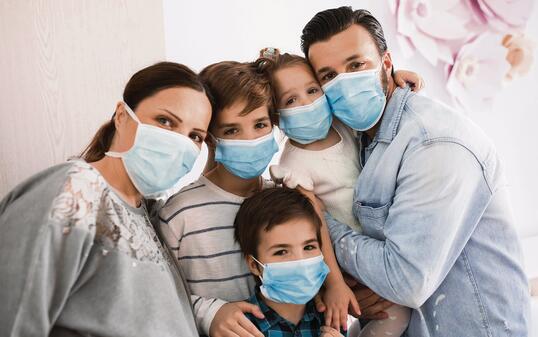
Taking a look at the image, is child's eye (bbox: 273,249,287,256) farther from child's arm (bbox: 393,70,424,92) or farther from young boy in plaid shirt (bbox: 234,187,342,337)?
child's arm (bbox: 393,70,424,92)

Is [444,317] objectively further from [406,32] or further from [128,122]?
[406,32]

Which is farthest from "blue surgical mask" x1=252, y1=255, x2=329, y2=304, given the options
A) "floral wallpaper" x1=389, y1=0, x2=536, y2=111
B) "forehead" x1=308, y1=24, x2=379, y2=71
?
"floral wallpaper" x1=389, y1=0, x2=536, y2=111

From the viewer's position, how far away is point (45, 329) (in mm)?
973

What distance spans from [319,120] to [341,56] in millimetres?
198

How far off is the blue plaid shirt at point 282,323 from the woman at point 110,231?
200mm

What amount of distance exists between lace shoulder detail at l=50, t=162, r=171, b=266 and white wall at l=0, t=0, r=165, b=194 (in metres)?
0.51

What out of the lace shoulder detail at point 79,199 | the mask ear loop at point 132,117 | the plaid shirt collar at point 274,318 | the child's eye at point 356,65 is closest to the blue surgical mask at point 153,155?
the mask ear loop at point 132,117

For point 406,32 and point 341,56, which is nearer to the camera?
point 341,56

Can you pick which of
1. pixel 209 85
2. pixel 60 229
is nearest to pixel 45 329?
pixel 60 229

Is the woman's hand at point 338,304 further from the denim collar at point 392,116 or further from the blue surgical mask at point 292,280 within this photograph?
the denim collar at point 392,116

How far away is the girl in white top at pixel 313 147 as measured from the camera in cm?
152

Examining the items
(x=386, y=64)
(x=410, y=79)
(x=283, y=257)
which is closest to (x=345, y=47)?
(x=386, y=64)

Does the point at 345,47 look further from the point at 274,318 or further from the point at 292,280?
the point at 274,318

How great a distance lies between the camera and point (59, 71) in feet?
5.19
